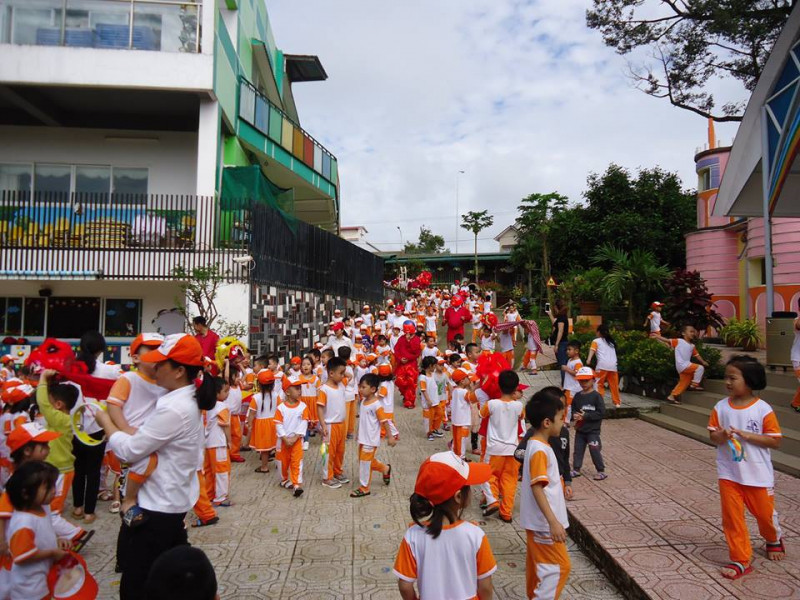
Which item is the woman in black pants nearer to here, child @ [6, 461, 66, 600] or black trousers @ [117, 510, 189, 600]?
child @ [6, 461, 66, 600]

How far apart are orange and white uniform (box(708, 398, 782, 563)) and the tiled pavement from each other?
40.2 inches

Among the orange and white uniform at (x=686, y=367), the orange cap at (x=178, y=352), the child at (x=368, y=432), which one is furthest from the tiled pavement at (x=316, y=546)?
the orange and white uniform at (x=686, y=367)

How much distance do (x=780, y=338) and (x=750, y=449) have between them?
6187 mm

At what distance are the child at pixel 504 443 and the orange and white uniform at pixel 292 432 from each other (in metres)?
2.27

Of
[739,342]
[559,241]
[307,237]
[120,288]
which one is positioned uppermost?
[559,241]

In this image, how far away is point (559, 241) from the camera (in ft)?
93.1

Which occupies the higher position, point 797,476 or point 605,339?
point 605,339

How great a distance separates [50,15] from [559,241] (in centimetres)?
2288

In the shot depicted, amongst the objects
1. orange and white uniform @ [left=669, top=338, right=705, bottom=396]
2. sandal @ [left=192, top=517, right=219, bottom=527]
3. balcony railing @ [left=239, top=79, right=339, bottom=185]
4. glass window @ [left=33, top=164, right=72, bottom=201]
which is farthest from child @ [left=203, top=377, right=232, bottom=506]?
glass window @ [left=33, top=164, right=72, bottom=201]

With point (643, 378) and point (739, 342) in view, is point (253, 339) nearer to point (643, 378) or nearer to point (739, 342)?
point (643, 378)

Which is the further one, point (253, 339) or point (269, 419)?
point (253, 339)

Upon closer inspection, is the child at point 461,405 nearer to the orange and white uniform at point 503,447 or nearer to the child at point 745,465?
the orange and white uniform at point 503,447

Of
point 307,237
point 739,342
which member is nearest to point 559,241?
point 739,342

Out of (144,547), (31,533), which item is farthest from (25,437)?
(144,547)
